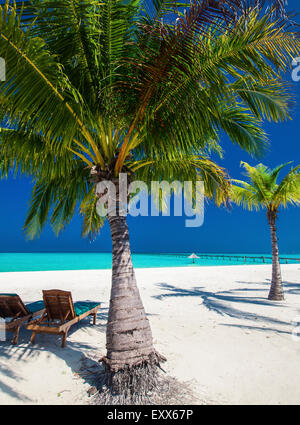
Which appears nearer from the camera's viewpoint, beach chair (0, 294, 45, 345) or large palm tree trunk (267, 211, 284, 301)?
beach chair (0, 294, 45, 345)

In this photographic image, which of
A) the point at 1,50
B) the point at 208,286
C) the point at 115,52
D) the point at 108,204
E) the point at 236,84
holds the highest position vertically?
the point at 115,52

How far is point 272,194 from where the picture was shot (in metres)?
9.41

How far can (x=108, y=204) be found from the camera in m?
4.31

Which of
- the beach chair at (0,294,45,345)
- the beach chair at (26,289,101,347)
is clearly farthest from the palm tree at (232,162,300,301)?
the beach chair at (0,294,45,345)

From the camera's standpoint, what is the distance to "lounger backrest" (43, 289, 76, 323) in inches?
208

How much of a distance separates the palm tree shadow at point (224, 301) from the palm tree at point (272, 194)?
2.98ft

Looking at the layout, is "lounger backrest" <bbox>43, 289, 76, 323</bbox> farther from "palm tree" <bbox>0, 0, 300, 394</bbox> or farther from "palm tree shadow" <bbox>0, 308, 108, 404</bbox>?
"palm tree" <bbox>0, 0, 300, 394</bbox>

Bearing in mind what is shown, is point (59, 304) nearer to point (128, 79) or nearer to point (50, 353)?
point (50, 353)

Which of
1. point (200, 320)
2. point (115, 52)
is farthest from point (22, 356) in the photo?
point (115, 52)

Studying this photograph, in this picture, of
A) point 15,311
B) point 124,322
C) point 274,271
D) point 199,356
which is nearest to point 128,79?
point 124,322

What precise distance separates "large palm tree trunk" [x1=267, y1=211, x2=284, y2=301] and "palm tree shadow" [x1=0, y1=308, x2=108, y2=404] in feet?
21.1

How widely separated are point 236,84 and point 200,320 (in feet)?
18.4

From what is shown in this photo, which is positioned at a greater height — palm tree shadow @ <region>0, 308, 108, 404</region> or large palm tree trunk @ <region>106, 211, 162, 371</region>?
large palm tree trunk @ <region>106, 211, 162, 371</region>
